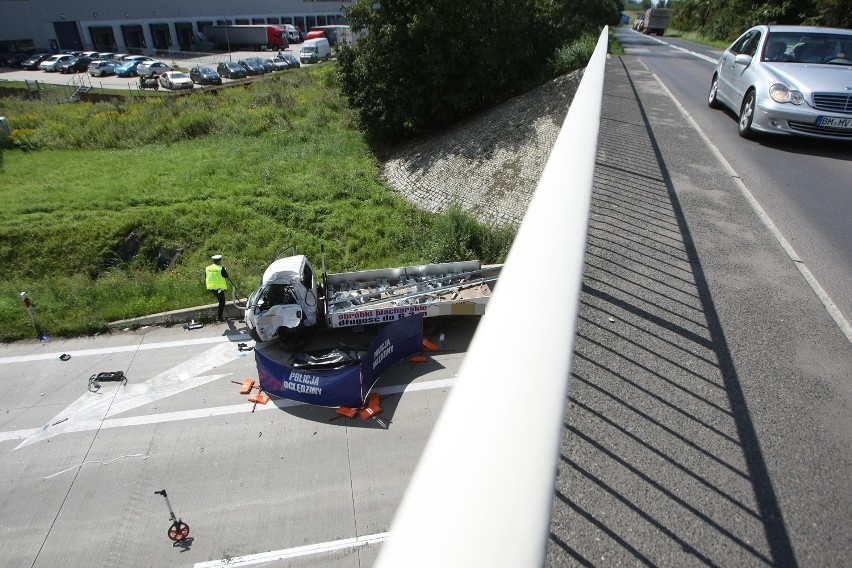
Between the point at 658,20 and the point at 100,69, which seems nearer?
the point at 100,69

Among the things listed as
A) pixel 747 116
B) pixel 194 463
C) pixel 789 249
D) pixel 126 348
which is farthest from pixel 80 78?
pixel 789 249

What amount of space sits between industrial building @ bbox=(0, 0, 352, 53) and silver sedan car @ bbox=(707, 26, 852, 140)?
45.5m

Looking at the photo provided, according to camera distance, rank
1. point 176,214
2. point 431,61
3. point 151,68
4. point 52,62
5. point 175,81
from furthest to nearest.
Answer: point 52,62, point 151,68, point 175,81, point 431,61, point 176,214

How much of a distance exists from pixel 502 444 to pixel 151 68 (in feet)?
169

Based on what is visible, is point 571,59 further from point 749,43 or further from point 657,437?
point 657,437

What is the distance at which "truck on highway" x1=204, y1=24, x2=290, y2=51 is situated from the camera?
194 ft

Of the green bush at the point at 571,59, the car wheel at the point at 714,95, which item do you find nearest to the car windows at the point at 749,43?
the car wheel at the point at 714,95

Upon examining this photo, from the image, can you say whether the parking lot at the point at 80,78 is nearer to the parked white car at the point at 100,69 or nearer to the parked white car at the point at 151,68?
the parked white car at the point at 100,69

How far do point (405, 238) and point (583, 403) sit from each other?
43.1 feet

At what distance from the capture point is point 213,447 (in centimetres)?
809

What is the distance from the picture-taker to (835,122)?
7.57m

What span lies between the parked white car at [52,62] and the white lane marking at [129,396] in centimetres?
4935

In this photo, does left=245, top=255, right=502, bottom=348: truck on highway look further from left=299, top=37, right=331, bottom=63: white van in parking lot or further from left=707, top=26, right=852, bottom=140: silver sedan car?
left=299, top=37, right=331, bottom=63: white van in parking lot

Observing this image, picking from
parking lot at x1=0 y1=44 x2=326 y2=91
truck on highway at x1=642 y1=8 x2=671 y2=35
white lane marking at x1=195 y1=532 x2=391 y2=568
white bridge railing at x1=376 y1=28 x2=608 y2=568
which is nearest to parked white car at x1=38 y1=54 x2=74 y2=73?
parking lot at x1=0 y1=44 x2=326 y2=91
